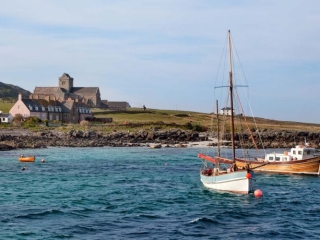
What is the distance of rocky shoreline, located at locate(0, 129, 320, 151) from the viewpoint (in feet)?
312

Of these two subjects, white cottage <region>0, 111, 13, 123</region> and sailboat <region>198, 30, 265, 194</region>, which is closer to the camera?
sailboat <region>198, 30, 265, 194</region>

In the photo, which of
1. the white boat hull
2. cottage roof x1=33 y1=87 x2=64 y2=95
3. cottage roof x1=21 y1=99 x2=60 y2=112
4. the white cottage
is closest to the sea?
the white boat hull

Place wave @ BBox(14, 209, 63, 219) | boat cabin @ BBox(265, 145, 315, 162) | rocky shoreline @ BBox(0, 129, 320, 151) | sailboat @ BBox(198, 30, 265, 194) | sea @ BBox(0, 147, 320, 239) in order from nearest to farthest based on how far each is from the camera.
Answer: sea @ BBox(0, 147, 320, 239), wave @ BBox(14, 209, 63, 219), sailboat @ BBox(198, 30, 265, 194), boat cabin @ BBox(265, 145, 315, 162), rocky shoreline @ BBox(0, 129, 320, 151)

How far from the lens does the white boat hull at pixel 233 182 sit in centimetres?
4178

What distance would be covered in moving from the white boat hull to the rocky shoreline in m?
51.7

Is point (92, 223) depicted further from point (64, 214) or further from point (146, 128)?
point (146, 128)

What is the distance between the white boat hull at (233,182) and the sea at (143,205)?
26.9 inches

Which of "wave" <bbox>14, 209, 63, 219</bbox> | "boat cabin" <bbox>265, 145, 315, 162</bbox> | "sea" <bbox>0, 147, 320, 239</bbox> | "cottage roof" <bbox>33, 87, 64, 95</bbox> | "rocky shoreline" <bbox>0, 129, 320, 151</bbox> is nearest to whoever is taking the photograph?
"sea" <bbox>0, 147, 320, 239</bbox>

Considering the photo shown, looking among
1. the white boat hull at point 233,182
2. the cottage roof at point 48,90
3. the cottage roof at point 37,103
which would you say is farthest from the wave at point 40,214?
the cottage roof at point 48,90

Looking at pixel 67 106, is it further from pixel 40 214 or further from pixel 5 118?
pixel 40 214

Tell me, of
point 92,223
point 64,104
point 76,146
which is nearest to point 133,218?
point 92,223

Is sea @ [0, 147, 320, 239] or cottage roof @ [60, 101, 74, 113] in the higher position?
cottage roof @ [60, 101, 74, 113]

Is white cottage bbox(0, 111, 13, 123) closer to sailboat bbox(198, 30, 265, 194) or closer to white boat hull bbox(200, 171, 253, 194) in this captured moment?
sailboat bbox(198, 30, 265, 194)

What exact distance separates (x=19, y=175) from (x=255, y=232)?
101 feet
